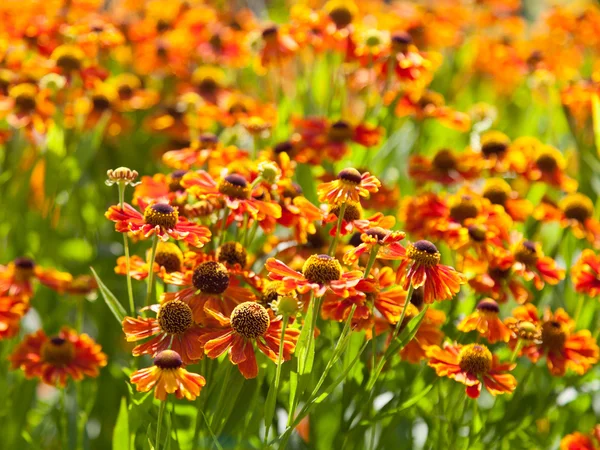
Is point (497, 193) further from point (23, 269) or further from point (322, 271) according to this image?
point (23, 269)

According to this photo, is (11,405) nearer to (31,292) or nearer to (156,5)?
(31,292)

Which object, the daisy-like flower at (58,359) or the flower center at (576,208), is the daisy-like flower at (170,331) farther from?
the flower center at (576,208)

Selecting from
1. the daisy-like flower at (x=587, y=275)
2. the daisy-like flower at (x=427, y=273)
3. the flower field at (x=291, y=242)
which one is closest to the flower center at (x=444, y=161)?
the flower field at (x=291, y=242)

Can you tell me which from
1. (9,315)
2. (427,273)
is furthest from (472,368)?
(9,315)

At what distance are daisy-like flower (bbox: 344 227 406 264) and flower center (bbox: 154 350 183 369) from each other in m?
0.23

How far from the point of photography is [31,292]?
1394 millimetres

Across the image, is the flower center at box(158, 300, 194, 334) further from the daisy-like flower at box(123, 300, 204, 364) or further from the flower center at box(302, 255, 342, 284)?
the flower center at box(302, 255, 342, 284)

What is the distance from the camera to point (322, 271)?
92cm

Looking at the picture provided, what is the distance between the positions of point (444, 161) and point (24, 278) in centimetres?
82

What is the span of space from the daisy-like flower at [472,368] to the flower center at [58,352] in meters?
0.57

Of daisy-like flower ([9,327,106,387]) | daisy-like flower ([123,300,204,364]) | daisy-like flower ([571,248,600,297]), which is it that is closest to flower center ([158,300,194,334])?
daisy-like flower ([123,300,204,364])

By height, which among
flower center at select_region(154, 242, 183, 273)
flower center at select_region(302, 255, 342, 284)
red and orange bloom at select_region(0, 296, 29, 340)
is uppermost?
flower center at select_region(302, 255, 342, 284)

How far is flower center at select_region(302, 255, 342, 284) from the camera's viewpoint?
0.92 meters

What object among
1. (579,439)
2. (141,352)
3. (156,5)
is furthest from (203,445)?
(156,5)
